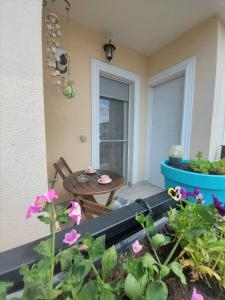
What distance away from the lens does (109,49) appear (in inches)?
91.5

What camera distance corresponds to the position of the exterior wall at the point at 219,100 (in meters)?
1.97

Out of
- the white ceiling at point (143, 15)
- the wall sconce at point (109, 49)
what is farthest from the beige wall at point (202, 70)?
the wall sconce at point (109, 49)

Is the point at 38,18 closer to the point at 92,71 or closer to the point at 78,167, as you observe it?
the point at 92,71

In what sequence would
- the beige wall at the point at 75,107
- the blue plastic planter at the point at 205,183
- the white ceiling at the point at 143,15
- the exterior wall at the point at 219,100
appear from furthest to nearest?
the beige wall at the point at 75,107 → the exterior wall at the point at 219,100 → the white ceiling at the point at 143,15 → the blue plastic planter at the point at 205,183

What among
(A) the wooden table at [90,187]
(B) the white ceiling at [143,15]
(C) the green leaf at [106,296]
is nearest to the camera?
(C) the green leaf at [106,296]

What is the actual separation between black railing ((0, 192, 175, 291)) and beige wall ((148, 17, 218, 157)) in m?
1.79

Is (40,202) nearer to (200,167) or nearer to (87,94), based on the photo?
(200,167)

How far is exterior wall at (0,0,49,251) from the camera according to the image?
67cm

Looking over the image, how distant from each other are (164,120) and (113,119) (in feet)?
3.18

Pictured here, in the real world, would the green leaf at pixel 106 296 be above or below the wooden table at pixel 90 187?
above

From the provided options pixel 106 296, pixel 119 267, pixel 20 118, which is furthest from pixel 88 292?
pixel 20 118

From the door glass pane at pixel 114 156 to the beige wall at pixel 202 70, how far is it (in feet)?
4.26

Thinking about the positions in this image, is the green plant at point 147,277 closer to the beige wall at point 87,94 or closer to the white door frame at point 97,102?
the beige wall at point 87,94

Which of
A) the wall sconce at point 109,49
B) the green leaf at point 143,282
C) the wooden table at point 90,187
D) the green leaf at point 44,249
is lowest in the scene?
the wooden table at point 90,187
